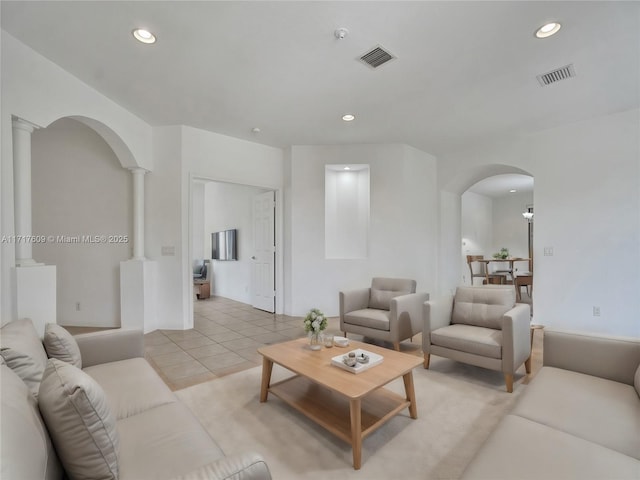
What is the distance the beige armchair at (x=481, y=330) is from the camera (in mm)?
2555

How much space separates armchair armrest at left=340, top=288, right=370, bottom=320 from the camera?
396 centimetres

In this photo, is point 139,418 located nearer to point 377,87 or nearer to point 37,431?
point 37,431

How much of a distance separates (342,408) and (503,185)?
8436 millimetres

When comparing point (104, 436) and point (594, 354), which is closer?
point (104, 436)

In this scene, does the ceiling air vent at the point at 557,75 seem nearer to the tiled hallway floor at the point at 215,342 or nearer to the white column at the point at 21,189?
the tiled hallway floor at the point at 215,342

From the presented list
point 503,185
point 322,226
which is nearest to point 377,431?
point 322,226

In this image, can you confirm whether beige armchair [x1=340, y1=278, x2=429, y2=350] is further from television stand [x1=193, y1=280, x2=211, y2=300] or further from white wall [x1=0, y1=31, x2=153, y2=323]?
television stand [x1=193, y1=280, x2=211, y2=300]

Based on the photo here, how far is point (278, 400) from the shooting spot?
8.10ft

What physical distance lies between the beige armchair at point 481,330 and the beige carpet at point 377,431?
24cm

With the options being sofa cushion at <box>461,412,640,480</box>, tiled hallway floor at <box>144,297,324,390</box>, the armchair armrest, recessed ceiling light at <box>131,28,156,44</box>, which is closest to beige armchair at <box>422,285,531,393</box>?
the armchair armrest

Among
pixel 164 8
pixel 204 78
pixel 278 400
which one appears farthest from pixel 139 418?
pixel 204 78

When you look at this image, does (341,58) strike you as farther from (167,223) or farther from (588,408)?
(167,223)

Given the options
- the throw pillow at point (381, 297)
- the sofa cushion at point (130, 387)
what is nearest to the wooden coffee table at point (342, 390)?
the sofa cushion at point (130, 387)

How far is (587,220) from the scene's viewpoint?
168 inches
